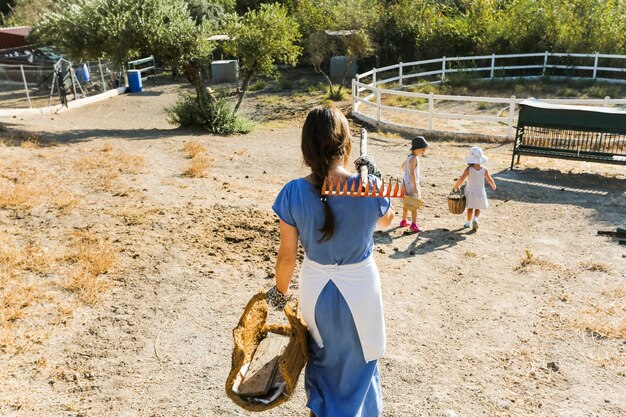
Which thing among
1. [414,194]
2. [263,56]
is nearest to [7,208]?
[414,194]

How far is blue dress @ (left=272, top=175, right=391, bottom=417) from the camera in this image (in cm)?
287

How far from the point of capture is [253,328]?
11.0 ft

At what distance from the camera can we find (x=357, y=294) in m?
2.93

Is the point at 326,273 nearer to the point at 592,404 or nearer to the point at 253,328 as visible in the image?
the point at 253,328

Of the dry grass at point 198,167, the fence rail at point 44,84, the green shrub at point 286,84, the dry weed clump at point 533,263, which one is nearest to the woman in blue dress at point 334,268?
the dry weed clump at point 533,263

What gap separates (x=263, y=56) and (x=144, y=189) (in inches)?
379

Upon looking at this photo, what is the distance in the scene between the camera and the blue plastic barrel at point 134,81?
25531 mm

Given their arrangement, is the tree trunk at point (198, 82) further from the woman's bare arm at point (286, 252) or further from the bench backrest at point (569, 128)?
the woman's bare arm at point (286, 252)

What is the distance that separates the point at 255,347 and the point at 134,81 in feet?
80.4

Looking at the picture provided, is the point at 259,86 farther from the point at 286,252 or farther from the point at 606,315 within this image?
the point at 286,252

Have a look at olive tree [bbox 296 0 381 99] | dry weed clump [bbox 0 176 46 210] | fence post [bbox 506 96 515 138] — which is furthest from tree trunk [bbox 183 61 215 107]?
fence post [bbox 506 96 515 138]

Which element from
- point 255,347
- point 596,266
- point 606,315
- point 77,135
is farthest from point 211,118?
point 255,347

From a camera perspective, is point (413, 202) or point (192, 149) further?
point (192, 149)

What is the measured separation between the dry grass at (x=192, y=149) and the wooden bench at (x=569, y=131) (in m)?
6.50
